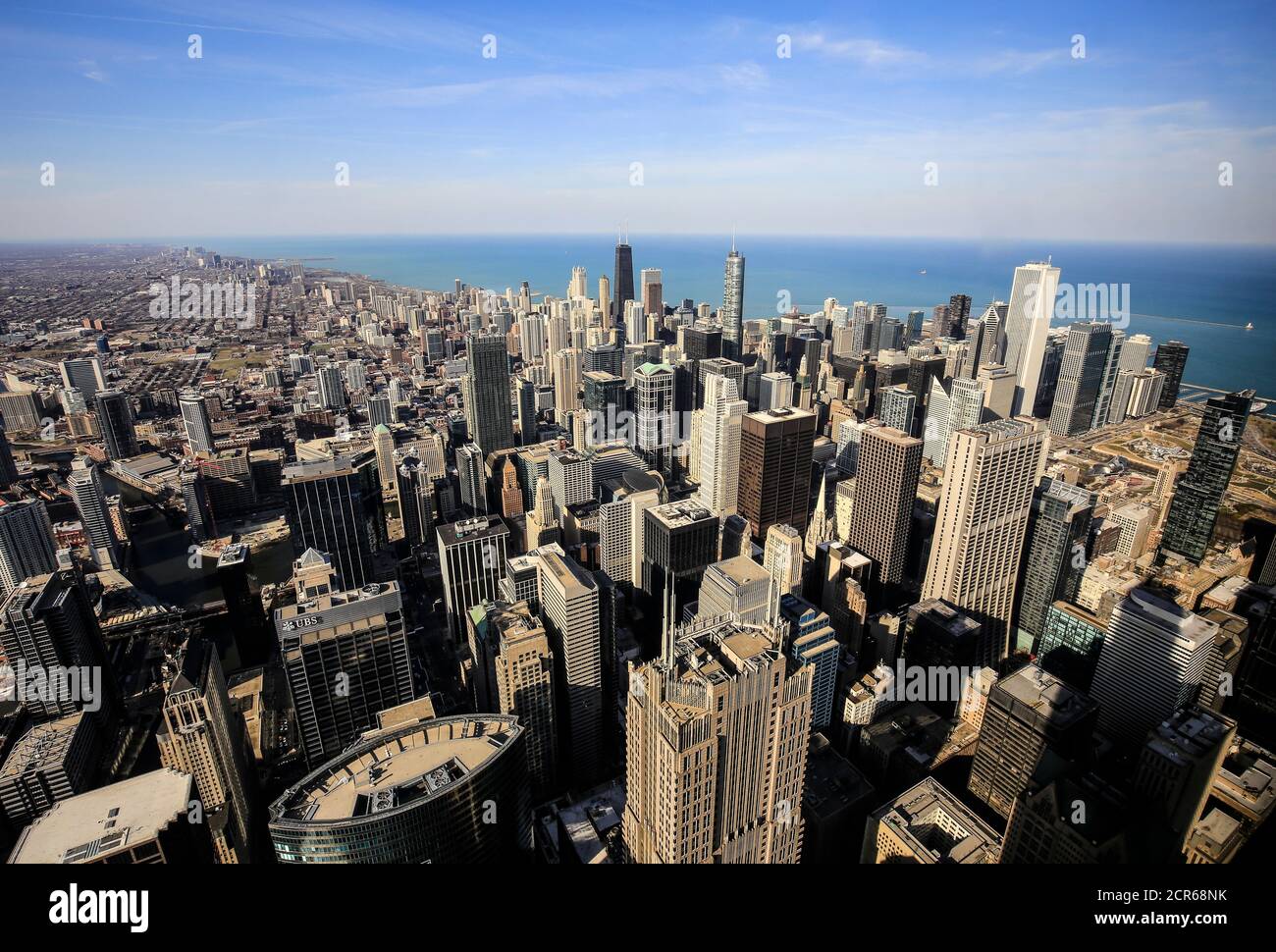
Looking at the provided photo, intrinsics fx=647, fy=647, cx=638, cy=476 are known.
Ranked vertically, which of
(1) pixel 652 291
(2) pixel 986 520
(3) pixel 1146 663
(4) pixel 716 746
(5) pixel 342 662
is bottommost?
(5) pixel 342 662

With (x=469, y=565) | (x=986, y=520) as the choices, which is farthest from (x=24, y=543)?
(x=986, y=520)

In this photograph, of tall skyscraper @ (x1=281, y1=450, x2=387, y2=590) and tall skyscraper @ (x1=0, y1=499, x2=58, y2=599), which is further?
tall skyscraper @ (x1=281, y1=450, x2=387, y2=590)

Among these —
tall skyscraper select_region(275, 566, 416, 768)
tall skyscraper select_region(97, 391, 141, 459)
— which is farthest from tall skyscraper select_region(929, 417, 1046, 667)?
tall skyscraper select_region(97, 391, 141, 459)

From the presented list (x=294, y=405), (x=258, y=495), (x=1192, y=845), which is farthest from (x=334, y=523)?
(x=1192, y=845)

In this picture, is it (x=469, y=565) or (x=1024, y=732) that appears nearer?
(x=1024, y=732)

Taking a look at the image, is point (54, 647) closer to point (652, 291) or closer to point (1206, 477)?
point (1206, 477)

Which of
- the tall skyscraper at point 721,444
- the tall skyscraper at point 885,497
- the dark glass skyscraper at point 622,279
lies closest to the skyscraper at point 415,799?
the tall skyscraper at point 885,497

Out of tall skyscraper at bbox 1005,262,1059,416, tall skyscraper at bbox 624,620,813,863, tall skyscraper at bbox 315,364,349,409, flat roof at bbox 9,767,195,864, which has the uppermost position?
tall skyscraper at bbox 1005,262,1059,416

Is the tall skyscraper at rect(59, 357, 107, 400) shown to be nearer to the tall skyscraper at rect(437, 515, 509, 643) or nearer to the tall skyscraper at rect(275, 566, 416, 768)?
the tall skyscraper at rect(437, 515, 509, 643)
